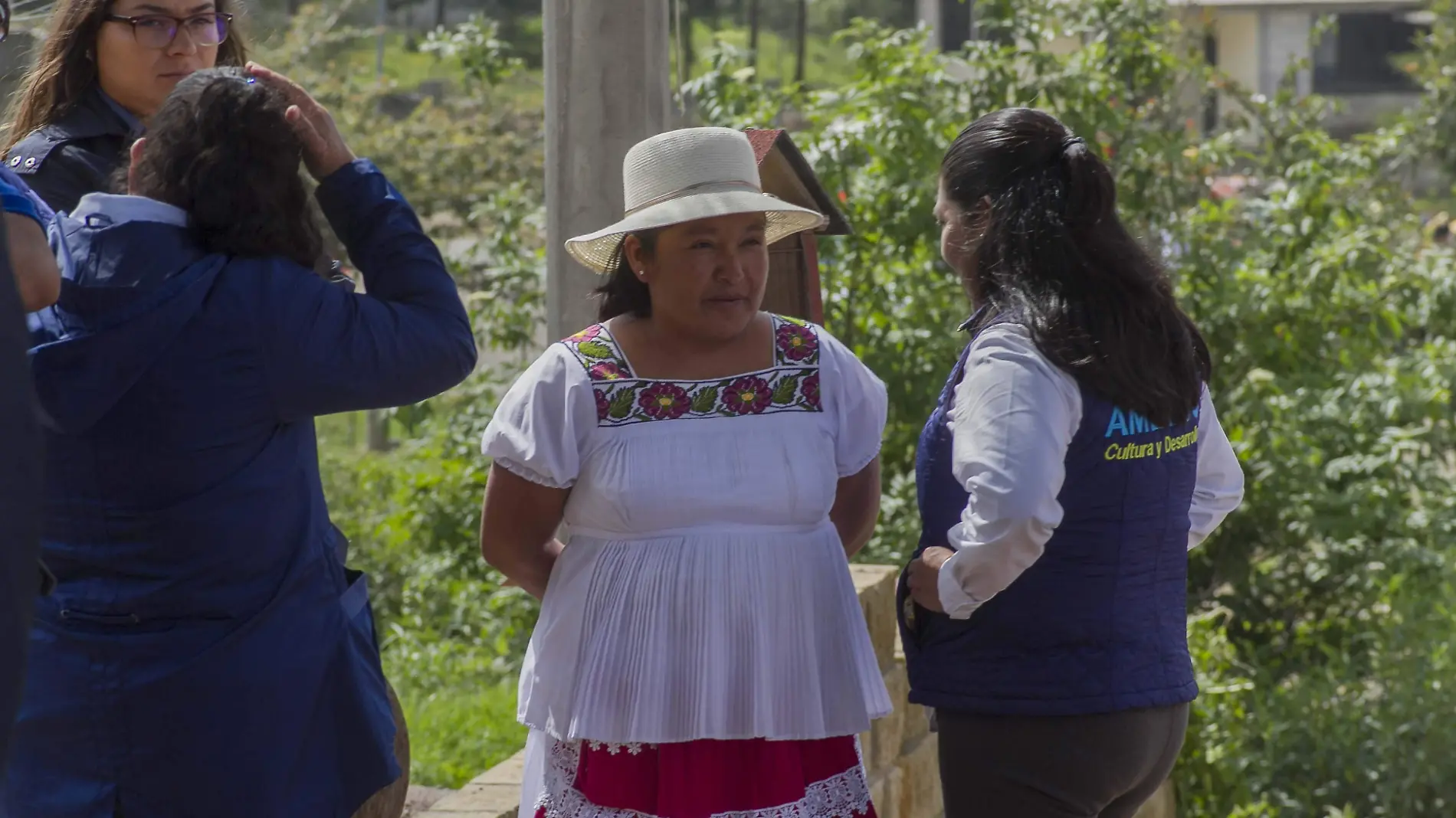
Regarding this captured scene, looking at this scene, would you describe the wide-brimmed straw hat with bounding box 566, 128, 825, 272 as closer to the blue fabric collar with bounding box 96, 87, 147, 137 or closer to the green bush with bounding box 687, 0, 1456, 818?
the blue fabric collar with bounding box 96, 87, 147, 137

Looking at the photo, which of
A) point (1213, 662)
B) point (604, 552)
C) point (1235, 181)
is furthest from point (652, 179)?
point (1235, 181)

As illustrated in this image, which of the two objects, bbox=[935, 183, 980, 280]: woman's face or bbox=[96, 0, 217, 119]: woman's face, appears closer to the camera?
bbox=[96, 0, 217, 119]: woman's face

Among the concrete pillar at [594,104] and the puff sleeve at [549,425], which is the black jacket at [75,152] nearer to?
the puff sleeve at [549,425]

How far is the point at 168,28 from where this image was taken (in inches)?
103

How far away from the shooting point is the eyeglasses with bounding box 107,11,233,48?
2.60 metres

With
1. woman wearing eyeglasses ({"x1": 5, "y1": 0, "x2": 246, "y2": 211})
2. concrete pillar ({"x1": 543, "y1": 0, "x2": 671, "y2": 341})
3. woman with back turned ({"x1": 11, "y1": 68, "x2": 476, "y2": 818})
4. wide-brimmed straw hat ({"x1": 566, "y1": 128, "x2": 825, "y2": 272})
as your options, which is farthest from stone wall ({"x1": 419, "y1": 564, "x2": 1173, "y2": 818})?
woman wearing eyeglasses ({"x1": 5, "y1": 0, "x2": 246, "y2": 211})

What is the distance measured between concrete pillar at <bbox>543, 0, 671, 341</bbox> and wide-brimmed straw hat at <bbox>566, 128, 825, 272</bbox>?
56 cm

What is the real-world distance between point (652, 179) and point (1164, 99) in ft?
A: 14.8

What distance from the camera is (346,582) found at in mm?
2404

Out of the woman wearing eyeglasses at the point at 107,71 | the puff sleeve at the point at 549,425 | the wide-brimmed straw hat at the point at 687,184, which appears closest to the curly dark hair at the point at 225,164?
the woman wearing eyeglasses at the point at 107,71

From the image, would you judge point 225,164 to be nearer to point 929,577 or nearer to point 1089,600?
point 929,577

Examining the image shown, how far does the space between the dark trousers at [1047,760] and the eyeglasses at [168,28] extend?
1584 mm

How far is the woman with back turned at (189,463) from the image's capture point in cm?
212

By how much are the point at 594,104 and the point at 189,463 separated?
59.0 inches
